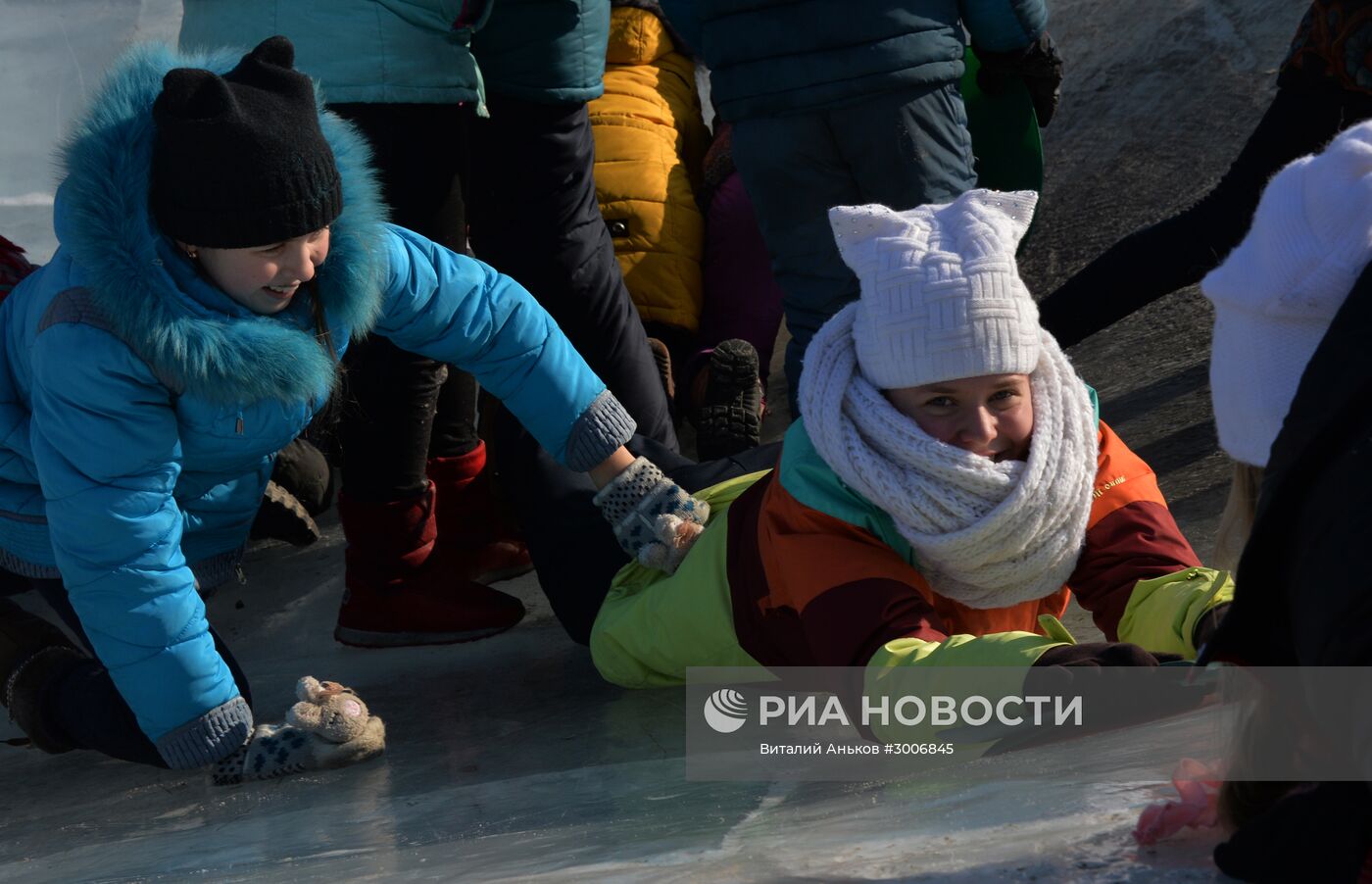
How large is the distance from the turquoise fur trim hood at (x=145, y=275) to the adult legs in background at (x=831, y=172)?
1130mm

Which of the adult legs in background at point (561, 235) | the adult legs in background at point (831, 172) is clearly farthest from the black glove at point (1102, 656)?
the adult legs in background at point (561, 235)

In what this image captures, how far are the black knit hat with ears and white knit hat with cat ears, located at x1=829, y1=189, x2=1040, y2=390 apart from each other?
0.88 meters

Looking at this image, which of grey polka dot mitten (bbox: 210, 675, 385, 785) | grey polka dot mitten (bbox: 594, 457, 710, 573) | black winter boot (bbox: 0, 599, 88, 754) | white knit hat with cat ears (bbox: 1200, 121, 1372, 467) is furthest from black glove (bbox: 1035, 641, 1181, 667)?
black winter boot (bbox: 0, 599, 88, 754)

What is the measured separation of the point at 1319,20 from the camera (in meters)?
3.18

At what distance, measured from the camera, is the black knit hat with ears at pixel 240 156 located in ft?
7.89

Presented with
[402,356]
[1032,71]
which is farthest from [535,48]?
[1032,71]

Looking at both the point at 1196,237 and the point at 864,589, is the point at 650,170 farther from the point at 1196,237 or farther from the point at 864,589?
the point at 864,589

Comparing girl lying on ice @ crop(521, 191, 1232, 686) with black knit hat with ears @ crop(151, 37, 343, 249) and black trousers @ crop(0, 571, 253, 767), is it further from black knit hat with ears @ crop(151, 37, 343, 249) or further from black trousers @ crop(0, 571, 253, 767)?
black trousers @ crop(0, 571, 253, 767)

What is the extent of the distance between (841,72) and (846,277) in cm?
42

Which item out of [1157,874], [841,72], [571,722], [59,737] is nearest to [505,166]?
[841,72]

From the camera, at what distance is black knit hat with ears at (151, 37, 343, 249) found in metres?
2.41

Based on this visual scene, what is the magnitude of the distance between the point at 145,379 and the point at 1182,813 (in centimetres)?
178

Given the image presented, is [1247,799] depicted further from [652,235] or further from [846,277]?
[652,235]

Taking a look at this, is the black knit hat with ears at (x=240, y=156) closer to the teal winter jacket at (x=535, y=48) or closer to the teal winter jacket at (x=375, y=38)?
the teal winter jacket at (x=375, y=38)
